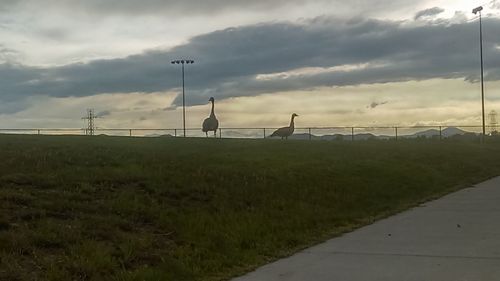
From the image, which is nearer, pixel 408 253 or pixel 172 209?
pixel 408 253

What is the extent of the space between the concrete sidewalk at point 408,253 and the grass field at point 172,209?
53 cm

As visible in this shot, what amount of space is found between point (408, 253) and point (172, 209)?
389 cm

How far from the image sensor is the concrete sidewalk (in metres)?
7.49

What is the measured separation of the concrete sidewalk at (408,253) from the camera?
24.6ft

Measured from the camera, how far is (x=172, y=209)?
1055 cm

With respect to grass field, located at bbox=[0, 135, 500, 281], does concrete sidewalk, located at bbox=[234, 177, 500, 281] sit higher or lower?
lower

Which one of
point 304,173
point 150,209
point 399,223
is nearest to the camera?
point 150,209

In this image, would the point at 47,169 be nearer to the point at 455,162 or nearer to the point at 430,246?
the point at 430,246

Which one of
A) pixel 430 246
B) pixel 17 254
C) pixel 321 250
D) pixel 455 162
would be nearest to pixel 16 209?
pixel 17 254

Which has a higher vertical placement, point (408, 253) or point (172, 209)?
point (172, 209)

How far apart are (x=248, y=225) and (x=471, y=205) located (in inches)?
251

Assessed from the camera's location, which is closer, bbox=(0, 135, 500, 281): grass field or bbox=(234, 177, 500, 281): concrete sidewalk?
bbox=(234, 177, 500, 281): concrete sidewalk

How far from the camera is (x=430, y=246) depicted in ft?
30.5

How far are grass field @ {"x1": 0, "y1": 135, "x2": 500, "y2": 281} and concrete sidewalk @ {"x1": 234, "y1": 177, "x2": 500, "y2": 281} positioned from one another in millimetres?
530
